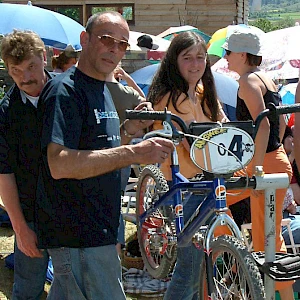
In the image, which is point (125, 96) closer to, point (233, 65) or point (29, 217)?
point (233, 65)

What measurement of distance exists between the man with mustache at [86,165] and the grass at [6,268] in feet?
6.86

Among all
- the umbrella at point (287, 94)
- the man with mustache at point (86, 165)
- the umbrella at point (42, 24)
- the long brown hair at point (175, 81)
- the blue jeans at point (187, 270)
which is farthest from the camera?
the umbrella at point (287, 94)

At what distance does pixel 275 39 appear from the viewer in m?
9.15

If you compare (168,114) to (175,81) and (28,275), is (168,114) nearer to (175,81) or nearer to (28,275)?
(175,81)

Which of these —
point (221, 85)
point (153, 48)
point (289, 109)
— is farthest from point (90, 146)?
point (153, 48)

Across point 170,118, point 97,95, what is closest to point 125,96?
point 170,118

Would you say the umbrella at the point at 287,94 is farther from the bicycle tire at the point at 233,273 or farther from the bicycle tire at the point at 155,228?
the bicycle tire at the point at 233,273

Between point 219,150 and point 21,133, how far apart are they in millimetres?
994

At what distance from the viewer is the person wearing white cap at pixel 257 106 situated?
11.4ft

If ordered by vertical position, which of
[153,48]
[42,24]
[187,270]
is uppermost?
[42,24]

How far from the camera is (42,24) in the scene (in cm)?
695

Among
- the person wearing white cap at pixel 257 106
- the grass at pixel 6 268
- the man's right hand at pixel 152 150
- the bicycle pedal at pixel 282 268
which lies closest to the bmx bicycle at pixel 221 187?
the bicycle pedal at pixel 282 268

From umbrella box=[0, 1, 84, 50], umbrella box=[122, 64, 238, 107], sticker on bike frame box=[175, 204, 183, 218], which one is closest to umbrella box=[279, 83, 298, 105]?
umbrella box=[122, 64, 238, 107]

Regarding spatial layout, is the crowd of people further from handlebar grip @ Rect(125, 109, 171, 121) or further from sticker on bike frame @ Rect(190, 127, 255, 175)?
sticker on bike frame @ Rect(190, 127, 255, 175)
